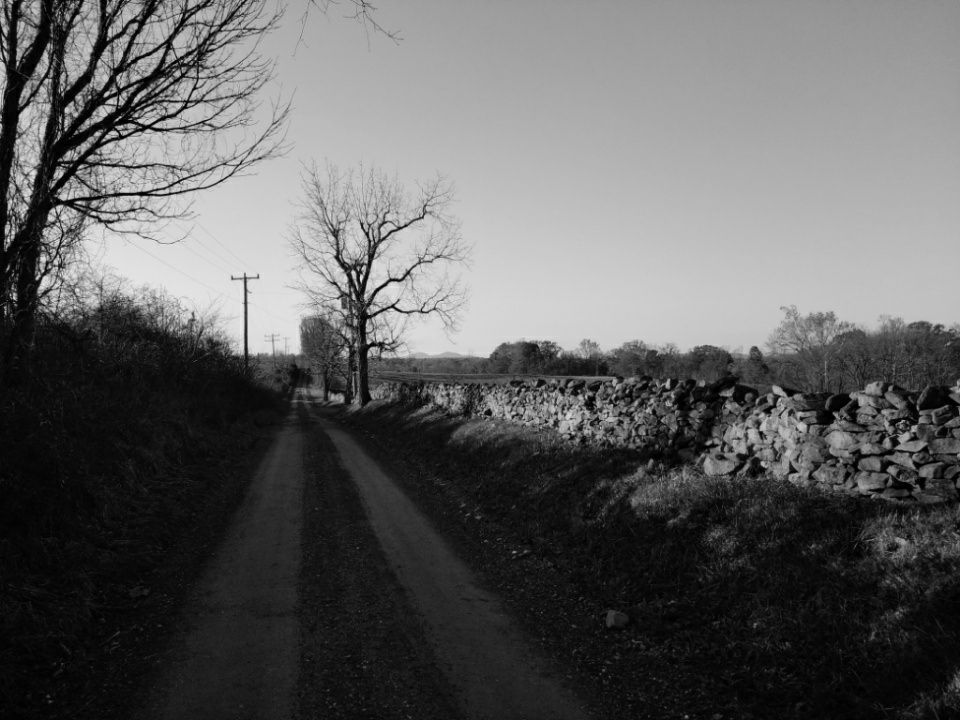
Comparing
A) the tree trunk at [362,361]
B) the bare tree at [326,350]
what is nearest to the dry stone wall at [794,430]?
the tree trunk at [362,361]

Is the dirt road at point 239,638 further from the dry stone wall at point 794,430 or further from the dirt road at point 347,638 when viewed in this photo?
the dry stone wall at point 794,430

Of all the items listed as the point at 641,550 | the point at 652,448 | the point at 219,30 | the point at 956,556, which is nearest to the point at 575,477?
the point at 652,448

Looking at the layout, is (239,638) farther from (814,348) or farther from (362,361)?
(362,361)

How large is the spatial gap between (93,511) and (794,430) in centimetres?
907

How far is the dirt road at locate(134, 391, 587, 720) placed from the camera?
12.5 ft

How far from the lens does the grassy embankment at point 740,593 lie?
147 inches

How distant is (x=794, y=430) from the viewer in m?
6.59

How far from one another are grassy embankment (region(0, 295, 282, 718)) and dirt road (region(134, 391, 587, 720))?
Result: 0.46 meters

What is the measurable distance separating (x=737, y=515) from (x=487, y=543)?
11.3ft

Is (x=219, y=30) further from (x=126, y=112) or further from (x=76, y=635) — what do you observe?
(x=76, y=635)

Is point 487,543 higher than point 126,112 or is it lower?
lower

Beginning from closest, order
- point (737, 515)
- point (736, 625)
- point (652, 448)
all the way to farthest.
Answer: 1. point (736, 625)
2. point (737, 515)
3. point (652, 448)

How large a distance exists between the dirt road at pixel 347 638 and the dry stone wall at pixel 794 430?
3.93 m

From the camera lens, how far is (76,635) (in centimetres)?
466
